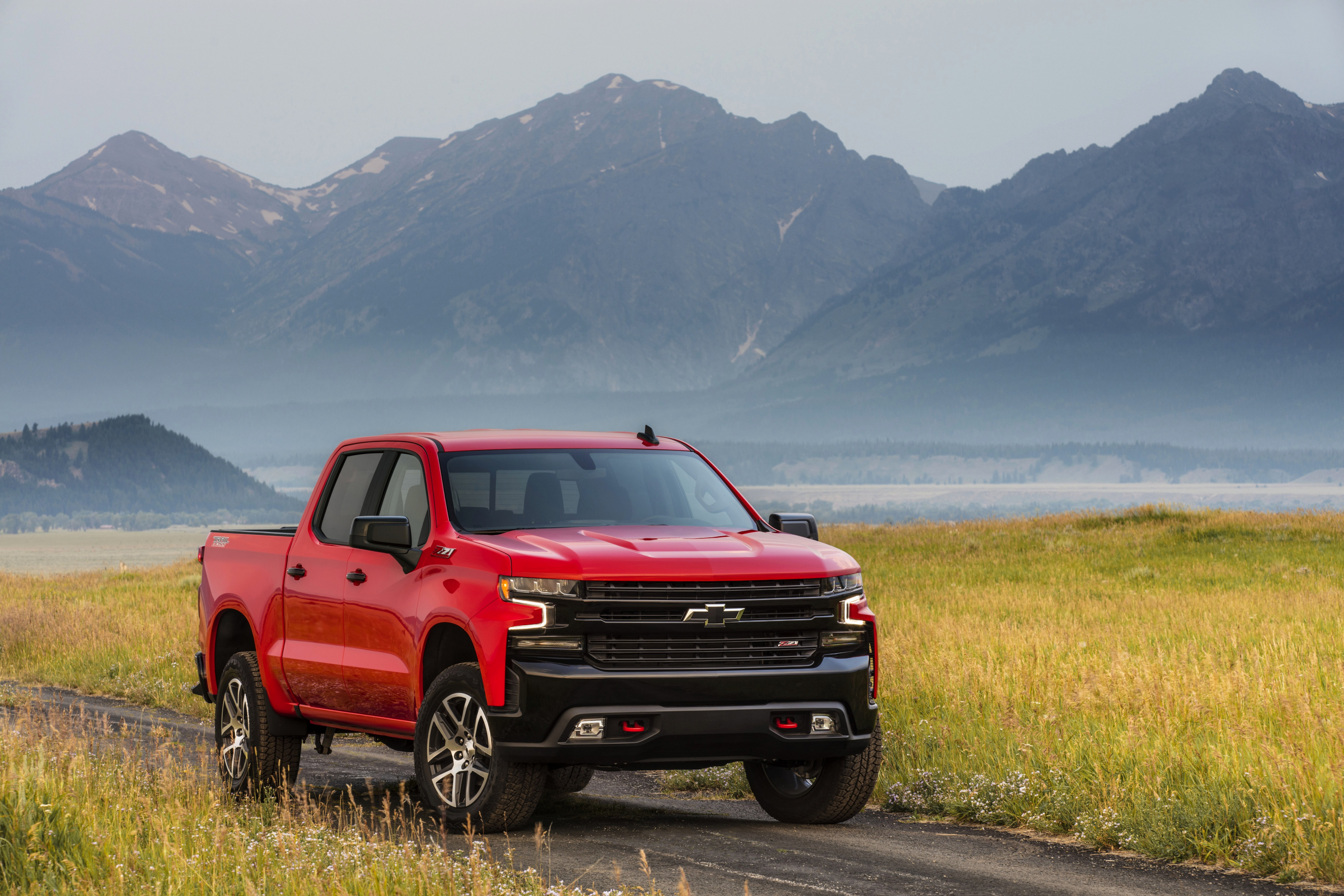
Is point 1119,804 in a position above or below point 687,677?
below

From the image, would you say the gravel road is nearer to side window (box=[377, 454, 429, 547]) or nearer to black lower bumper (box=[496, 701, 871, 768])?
black lower bumper (box=[496, 701, 871, 768])

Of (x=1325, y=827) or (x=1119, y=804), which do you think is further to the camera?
(x=1119, y=804)

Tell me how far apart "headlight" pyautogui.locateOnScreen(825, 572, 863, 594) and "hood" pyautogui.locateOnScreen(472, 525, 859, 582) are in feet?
0.12

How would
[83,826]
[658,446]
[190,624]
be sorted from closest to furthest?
[83,826], [658,446], [190,624]

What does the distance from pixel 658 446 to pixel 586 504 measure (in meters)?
0.83

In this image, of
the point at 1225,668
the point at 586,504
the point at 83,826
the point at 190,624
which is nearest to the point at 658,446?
the point at 586,504

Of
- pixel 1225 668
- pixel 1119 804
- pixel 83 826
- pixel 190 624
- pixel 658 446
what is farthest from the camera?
pixel 190 624

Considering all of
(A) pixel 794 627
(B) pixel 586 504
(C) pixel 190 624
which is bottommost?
(C) pixel 190 624

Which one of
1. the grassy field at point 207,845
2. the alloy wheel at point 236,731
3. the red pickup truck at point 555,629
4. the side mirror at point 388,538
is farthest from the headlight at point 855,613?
the alloy wheel at point 236,731

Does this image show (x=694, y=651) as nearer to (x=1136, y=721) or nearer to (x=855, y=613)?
(x=855, y=613)

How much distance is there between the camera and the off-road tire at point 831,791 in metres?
8.98

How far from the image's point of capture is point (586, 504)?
A: 371 inches

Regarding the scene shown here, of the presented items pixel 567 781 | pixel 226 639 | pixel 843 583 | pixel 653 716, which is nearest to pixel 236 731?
pixel 226 639

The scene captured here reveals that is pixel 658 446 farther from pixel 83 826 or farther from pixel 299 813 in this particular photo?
pixel 83 826
